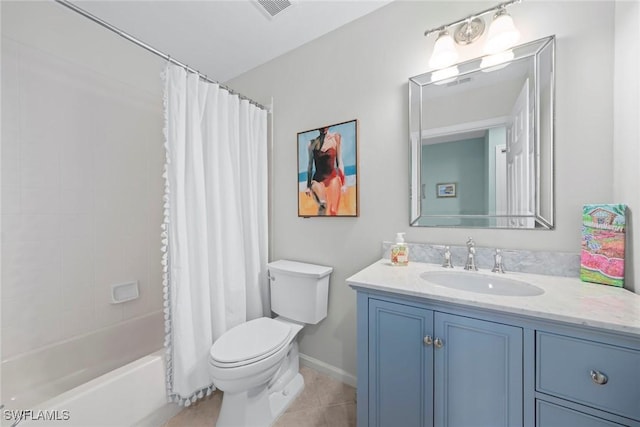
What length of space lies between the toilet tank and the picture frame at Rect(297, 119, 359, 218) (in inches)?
16.2

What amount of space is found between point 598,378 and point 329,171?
145cm

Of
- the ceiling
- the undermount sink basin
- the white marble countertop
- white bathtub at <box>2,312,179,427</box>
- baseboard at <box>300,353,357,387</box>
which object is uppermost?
the ceiling

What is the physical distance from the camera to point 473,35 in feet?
3.92

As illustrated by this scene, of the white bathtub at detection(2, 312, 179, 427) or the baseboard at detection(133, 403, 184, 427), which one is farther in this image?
the baseboard at detection(133, 403, 184, 427)

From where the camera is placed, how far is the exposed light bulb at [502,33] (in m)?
1.07

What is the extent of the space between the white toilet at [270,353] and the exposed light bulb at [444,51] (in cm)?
138

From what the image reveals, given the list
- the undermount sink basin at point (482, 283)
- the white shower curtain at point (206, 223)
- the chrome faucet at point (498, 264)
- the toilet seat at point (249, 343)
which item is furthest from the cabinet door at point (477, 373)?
the white shower curtain at point (206, 223)

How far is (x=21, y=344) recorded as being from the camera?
1.32 m

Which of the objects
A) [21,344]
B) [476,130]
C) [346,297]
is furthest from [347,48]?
[21,344]

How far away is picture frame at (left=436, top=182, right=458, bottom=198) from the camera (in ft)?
4.18

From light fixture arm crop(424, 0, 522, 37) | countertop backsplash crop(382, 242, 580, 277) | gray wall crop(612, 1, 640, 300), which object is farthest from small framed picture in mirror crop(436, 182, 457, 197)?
Answer: light fixture arm crop(424, 0, 522, 37)

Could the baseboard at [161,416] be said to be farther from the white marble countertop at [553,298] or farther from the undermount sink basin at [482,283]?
the undermount sink basin at [482,283]

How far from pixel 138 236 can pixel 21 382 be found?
956 mm

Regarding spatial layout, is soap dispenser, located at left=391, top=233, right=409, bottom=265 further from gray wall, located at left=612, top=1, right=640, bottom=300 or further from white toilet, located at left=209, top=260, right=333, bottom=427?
gray wall, located at left=612, top=1, right=640, bottom=300
